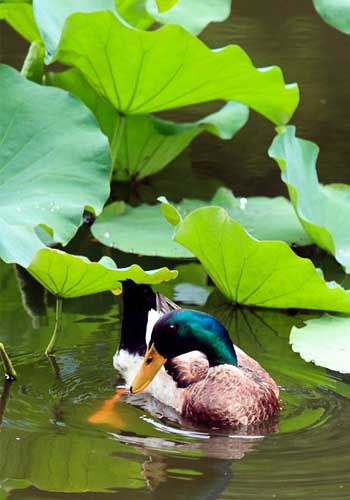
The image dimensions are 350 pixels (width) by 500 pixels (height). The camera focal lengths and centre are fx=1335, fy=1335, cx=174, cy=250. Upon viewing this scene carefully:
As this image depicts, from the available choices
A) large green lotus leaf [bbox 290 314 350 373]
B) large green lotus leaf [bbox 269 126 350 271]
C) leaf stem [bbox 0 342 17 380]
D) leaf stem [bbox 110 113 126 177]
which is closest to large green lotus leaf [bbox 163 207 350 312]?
large green lotus leaf [bbox 290 314 350 373]

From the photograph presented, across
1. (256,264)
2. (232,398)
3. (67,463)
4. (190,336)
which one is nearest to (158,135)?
(256,264)

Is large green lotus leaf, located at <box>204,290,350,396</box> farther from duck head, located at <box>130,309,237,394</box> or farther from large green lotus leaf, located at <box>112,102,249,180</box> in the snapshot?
large green lotus leaf, located at <box>112,102,249,180</box>

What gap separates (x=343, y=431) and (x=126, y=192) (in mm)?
2606

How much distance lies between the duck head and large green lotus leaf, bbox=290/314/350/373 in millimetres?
265

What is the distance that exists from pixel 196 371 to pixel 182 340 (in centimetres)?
18

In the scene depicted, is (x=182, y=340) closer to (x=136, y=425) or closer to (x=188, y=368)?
(x=188, y=368)

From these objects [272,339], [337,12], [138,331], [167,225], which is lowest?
[167,225]

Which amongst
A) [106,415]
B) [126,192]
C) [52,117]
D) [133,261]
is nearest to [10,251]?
[106,415]

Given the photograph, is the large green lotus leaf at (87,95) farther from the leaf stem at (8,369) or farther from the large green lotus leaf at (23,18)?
the leaf stem at (8,369)

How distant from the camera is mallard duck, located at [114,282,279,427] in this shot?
4.02 m

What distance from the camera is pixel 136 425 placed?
12.8 ft

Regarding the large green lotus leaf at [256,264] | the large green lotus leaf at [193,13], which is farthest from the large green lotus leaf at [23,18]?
the large green lotus leaf at [256,264]

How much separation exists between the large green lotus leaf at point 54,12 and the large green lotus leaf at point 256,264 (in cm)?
97

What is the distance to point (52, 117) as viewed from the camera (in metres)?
4.80
